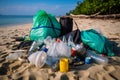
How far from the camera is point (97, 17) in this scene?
11.4 metres

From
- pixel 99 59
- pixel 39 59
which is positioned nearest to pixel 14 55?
pixel 39 59

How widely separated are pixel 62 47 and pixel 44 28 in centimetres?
116

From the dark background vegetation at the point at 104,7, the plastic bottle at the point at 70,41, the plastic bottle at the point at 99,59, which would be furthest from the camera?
the dark background vegetation at the point at 104,7

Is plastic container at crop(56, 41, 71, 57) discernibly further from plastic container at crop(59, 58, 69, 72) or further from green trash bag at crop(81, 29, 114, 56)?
green trash bag at crop(81, 29, 114, 56)

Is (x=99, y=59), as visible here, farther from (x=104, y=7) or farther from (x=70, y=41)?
(x=104, y=7)

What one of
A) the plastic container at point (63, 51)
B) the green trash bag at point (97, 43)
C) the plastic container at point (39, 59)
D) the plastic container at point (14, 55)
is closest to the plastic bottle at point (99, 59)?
the green trash bag at point (97, 43)

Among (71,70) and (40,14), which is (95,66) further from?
(40,14)

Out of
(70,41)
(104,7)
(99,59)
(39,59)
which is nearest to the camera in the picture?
(39,59)

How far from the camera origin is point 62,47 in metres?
3.30

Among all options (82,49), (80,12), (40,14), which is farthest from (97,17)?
(82,49)

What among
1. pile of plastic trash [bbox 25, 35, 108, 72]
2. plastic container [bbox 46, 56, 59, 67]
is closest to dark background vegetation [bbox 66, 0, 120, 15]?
pile of plastic trash [bbox 25, 35, 108, 72]

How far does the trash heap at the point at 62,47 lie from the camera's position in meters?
3.02

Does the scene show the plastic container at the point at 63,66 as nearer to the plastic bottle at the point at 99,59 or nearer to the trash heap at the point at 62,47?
the trash heap at the point at 62,47

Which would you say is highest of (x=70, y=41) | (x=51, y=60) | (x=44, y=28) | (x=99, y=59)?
(x=44, y=28)
